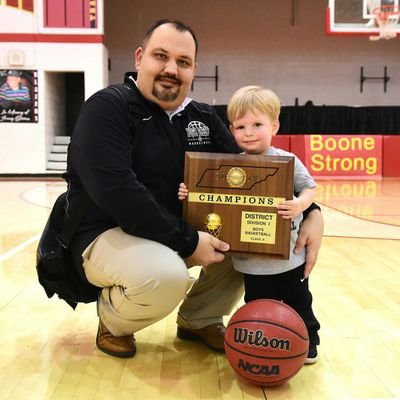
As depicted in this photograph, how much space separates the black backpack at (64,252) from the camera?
203 cm

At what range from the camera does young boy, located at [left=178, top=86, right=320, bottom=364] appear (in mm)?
2008

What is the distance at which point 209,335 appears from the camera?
2262 mm

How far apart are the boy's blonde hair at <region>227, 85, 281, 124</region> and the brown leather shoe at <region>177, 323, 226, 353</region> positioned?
0.95 m

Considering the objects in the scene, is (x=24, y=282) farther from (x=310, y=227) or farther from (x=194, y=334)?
(x=310, y=227)

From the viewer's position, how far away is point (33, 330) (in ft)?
7.93

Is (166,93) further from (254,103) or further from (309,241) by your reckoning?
(309,241)

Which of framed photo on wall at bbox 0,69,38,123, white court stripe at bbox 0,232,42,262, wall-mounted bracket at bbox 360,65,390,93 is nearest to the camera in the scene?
white court stripe at bbox 0,232,42,262

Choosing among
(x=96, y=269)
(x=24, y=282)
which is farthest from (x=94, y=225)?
(x=24, y=282)

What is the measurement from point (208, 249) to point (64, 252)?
618mm

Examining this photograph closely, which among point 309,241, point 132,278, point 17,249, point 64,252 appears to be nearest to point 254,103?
point 309,241

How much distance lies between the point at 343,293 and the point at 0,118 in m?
11.0

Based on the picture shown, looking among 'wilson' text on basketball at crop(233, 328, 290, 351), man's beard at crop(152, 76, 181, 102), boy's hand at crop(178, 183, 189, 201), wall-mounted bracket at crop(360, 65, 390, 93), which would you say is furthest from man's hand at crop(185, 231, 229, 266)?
wall-mounted bracket at crop(360, 65, 390, 93)

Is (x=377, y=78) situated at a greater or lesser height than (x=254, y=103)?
greater

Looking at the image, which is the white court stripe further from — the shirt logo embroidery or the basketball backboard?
the basketball backboard
